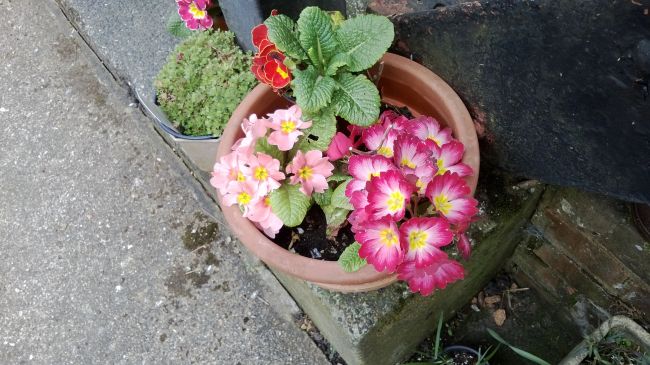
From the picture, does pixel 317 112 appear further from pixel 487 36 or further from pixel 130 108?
pixel 130 108

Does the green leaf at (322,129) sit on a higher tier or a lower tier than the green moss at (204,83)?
higher

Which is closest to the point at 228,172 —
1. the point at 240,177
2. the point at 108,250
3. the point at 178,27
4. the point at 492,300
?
the point at 240,177

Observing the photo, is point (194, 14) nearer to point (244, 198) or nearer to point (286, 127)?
point (286, 127)

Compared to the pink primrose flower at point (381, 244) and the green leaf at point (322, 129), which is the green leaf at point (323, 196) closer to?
the green leaf at point (322, 129)

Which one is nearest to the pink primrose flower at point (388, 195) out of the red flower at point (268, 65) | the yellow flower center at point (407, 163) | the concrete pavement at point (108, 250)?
the yellow flower center at point (407, 163)

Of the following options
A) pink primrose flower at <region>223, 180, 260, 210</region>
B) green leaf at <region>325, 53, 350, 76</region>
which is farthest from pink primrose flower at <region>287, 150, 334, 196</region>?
green leaf at <region>325, 53, 350, 76</region>

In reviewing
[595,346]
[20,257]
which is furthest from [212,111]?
[595,346]

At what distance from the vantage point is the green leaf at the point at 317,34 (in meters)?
1.46

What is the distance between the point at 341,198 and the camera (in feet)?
4.86

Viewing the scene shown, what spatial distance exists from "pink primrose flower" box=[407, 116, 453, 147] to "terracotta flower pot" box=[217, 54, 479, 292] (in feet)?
0.16

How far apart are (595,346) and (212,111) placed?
1436 mm

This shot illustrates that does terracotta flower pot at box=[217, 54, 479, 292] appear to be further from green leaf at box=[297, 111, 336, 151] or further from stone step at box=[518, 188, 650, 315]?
stone step at box=[518, 188, 650, 315]

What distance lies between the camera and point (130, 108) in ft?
8.67

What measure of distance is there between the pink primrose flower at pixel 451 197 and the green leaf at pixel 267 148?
0.45m
